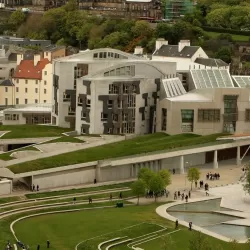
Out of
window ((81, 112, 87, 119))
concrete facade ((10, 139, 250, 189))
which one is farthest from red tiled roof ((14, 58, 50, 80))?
concrete facade ((10, 139, 250, 189))

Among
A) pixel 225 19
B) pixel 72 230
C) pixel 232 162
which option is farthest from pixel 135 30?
pixel 72 230

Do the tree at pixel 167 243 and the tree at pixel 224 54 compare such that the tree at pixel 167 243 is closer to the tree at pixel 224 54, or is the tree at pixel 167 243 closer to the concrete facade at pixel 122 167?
the concrete facade at pixel 122 167

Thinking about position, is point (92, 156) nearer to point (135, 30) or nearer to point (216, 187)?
point (216, 187)

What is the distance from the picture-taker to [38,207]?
67.2 m

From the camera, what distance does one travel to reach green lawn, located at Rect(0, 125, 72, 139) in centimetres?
8543

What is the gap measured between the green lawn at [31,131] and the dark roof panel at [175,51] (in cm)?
2962

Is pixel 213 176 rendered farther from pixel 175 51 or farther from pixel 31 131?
pixel 175 51

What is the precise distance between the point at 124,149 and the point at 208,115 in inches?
431

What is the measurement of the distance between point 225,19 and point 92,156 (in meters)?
92.7

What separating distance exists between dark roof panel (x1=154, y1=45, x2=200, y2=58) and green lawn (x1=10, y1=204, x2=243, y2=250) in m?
51.7

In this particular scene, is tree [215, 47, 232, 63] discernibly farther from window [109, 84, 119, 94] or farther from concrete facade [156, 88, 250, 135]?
window [109, 84, 119, 94]

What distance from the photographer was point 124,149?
81.5 m

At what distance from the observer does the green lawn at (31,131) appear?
85.4 meters

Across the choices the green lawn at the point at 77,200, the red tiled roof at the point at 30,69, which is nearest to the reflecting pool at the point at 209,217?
the green lawn at the point at 77,200
